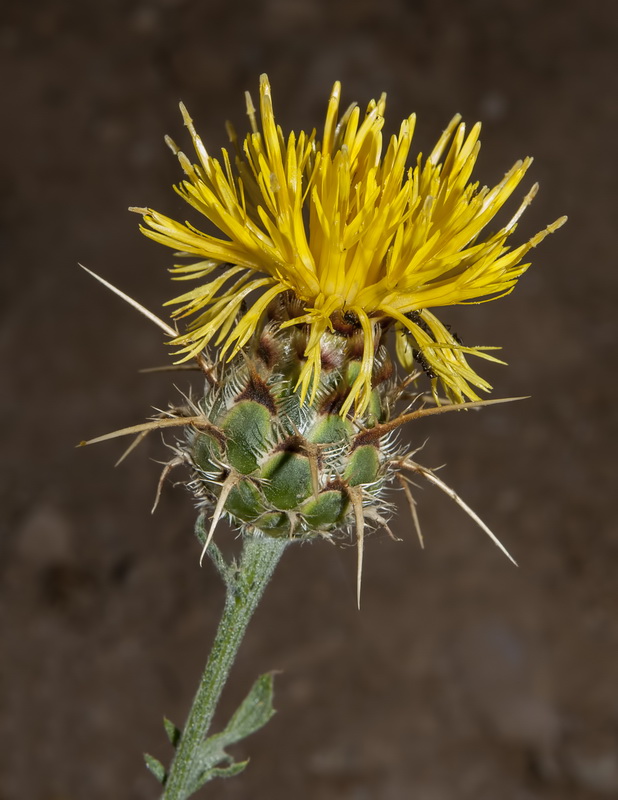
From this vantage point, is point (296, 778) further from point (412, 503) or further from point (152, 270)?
point (152, 270)

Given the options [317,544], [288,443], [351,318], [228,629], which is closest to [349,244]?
[351,318]

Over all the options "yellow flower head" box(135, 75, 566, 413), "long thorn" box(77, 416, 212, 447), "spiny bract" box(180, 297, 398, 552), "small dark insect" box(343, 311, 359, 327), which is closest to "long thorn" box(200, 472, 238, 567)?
"spiny bract" box(180, 297, 398, 552)

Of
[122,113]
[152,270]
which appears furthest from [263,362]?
[122,113]

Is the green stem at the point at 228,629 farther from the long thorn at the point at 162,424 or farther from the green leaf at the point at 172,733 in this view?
the long thorn at the point at 162,424

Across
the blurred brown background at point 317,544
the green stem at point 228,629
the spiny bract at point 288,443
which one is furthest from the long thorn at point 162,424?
the blurred brown background at point 317,544

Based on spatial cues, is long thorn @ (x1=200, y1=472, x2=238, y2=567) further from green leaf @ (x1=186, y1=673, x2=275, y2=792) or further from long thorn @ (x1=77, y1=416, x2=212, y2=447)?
green leaf @ (x1=186, y1=673, x2=275, y2=792)

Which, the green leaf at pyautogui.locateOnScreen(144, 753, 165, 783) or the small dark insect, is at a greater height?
the small dark insect
